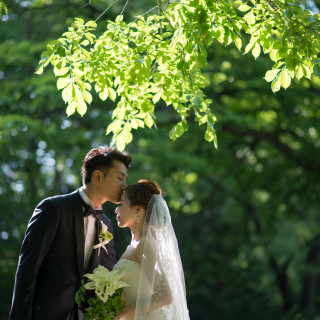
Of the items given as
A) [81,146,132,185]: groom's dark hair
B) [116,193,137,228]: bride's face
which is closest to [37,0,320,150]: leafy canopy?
[81,146,132,185]: groom's dark hair

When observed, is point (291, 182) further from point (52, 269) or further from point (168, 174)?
point (52, 269)

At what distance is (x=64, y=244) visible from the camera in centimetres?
400

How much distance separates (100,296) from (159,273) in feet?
1.51

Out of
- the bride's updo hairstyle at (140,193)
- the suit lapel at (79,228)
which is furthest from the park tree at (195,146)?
the suit lapel at (79,228)

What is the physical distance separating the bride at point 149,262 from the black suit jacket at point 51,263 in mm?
321

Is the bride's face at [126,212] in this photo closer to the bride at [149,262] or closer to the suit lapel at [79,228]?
the bride at [149,262]

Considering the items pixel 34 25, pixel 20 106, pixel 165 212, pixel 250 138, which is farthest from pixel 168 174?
pixel 165 212

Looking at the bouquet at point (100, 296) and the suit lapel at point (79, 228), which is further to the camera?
the suit lapel at point (79, 228)

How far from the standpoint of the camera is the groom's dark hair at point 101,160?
13.8 ft

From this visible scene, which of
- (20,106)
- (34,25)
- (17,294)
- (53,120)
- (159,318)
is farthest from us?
(34,25)

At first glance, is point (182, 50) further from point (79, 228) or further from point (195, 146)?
point (195, 146)

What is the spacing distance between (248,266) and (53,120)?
597 cm

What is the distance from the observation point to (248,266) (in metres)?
14.2

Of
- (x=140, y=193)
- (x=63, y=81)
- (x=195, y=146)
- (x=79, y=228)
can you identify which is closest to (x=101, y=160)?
(x=140, y=193)
